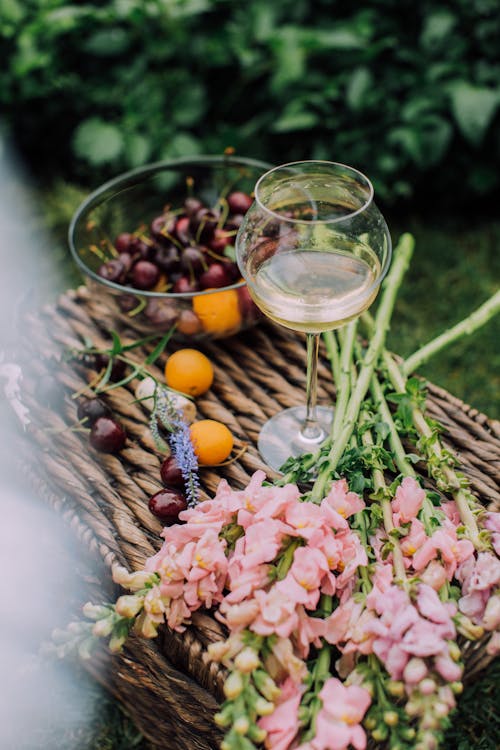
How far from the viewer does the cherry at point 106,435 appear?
1.35m

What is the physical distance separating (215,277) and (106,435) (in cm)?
37

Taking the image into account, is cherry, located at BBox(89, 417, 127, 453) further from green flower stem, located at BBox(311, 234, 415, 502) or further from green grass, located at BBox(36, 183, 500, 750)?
green grass, located at BBox(36, 183, 500, 750)

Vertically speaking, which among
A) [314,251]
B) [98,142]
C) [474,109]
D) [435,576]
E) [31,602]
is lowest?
[474,109]

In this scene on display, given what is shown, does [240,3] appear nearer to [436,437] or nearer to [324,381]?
[324,381]

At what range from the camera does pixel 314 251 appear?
1179 millimetres

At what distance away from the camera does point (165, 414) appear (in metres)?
1.33

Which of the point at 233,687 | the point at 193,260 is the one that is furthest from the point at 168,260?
the point at 233,687

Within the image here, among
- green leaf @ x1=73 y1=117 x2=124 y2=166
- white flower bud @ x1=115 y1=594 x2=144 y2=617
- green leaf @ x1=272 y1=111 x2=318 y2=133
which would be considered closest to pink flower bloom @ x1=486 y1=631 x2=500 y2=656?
white flower bud @ x1=115 y1=594 x2=144 y2=617

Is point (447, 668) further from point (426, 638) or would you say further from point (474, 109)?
point (474, 109)

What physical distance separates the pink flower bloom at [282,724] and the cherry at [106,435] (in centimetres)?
59

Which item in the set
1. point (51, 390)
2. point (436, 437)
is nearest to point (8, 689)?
point (51, 390)

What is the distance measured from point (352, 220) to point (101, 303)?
31.0 inches

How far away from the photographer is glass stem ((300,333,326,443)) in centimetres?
127

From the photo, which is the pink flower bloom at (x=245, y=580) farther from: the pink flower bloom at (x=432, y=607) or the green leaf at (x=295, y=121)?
the green leaf at (x=295, y=121)
